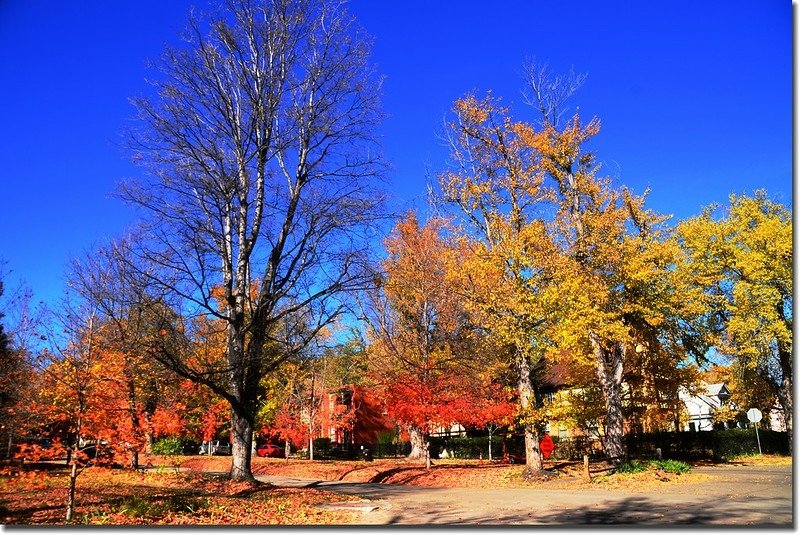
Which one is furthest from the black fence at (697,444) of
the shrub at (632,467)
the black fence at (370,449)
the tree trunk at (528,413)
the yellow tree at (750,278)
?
the black fence at (370,449)

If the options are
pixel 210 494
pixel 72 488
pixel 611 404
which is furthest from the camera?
pixel 611 404

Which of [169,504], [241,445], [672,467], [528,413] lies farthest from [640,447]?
[169,504]

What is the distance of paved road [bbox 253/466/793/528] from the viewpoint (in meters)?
8.30

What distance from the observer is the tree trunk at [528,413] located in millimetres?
16875

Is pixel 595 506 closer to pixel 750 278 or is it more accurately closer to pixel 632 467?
pixel 632 467

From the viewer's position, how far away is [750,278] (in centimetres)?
2370

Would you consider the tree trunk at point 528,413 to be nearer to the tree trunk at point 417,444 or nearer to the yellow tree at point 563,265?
the yellow tree at point 563,265

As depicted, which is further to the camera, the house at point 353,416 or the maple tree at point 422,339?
the house at point 353,416

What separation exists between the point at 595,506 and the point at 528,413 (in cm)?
670

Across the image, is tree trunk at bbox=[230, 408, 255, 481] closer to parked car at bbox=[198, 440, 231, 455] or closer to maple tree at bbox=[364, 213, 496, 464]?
maple tree at bbox=[364, 213, 496, 464]

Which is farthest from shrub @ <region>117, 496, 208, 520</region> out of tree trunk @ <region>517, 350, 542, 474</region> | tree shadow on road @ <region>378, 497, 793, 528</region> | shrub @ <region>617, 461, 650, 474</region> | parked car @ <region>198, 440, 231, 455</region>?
parked car @ <region>198, 440, 231, 455</region>

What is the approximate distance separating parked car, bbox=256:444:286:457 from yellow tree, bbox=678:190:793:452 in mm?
25480

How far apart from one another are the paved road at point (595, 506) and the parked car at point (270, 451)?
22861 mm

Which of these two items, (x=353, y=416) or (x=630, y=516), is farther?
(x=353, y=416)
